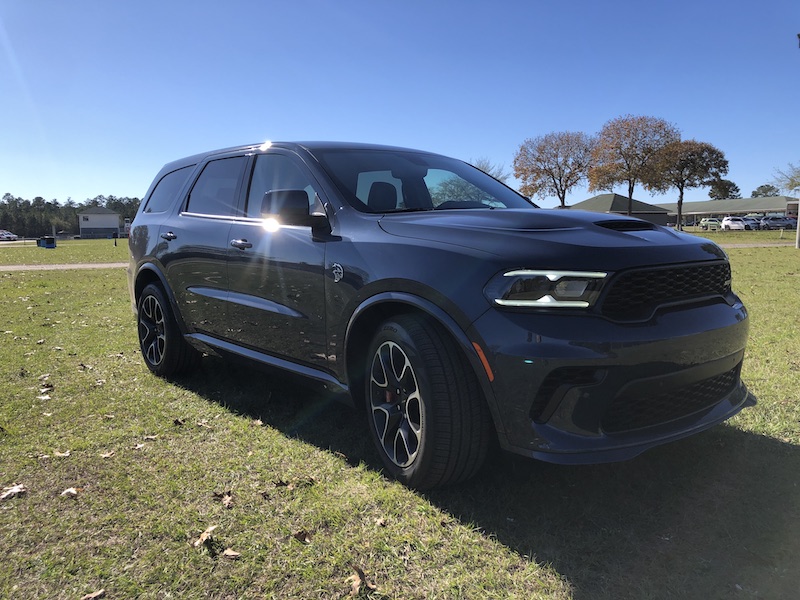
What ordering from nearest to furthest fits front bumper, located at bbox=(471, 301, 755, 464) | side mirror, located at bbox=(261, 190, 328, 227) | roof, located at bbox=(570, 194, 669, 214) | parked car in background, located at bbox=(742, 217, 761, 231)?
front bumper, located at bbox=(471, 301, 755, 464)
side mirror, located at bbox=(261, 190, 328, 227)
parked car in background, located at bbox=(742, 217, 761, 231)
roof, located at bbox=(570, 194, 669, 214)

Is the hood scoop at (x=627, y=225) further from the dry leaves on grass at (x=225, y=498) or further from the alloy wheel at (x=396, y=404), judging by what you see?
the dry leaves on grass at (x=225, y=498)

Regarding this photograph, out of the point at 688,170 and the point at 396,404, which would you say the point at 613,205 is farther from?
the point at 396,404

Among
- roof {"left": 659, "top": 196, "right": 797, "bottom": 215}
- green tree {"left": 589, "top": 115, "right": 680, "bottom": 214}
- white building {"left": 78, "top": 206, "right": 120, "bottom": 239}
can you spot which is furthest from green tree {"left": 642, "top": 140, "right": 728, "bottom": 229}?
white building {"left": 78, "top": 206, "right": 120, "bottom": 239}

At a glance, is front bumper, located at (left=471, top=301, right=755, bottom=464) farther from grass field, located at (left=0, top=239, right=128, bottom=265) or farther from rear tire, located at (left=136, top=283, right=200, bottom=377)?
grass field, located at (left=0, top=239, right=128, bottom=265)

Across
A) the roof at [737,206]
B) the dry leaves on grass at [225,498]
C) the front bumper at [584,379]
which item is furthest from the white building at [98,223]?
the front bumper at [584,379]

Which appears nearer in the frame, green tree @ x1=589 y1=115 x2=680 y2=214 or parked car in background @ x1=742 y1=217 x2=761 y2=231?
green tree @ x1=589 y1=115 x2=680 y2=214

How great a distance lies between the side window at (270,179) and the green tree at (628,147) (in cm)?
5530

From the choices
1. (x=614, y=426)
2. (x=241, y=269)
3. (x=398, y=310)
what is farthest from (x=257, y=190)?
(x=614, y=426)

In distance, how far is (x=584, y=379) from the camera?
230 cm

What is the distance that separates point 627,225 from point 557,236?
1.88 feet

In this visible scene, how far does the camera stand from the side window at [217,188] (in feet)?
13.9

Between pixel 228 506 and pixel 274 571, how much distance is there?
62 cm

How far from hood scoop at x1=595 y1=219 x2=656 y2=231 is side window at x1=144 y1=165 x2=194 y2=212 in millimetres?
3558

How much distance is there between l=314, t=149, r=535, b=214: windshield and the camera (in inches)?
136
